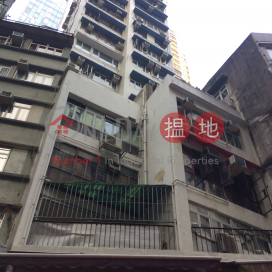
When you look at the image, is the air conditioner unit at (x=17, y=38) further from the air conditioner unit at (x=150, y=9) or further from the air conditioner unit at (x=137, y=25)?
the air conditioner unit at (x=150, y=9)

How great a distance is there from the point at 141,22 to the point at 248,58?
43.6 ft

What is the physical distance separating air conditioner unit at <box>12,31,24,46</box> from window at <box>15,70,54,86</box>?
216 cm

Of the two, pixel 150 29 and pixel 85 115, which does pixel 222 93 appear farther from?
pixel 150 29

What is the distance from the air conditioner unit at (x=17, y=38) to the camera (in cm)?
1342

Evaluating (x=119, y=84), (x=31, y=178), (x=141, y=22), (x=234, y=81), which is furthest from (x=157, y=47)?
(x=31, y=178)

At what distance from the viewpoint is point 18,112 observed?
35.5 ft

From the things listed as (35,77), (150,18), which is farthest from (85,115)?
(150,18)

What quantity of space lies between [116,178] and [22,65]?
23.4ft

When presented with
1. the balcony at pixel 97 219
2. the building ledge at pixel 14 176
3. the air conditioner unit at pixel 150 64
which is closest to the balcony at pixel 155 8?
the air conditioner unit at pixel 150 64

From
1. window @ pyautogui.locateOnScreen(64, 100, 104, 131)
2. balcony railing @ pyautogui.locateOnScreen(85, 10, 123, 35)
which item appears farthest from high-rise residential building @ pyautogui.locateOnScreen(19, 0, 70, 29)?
window @ pyautogui.locateOnScreen(64, 100, 104, 131)

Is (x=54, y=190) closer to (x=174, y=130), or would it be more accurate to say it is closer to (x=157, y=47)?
(x=174, y=130)

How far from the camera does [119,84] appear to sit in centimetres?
1934

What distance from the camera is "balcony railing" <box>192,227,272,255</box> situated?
8.09 m

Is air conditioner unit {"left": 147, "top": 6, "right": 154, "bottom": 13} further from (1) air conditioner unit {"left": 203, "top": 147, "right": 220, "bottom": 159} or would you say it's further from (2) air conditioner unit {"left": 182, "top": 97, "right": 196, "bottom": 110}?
(1) air conditioner unit {"left": 203, "top": 147, "right": 220, "bottom": 159}
